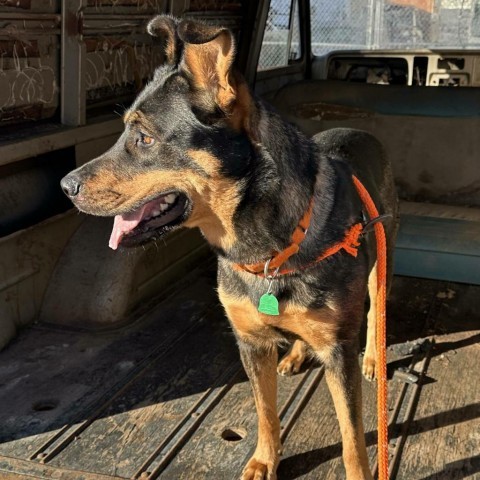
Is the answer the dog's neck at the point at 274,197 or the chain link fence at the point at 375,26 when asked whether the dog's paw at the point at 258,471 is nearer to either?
the dog's neck at the point at 274,197

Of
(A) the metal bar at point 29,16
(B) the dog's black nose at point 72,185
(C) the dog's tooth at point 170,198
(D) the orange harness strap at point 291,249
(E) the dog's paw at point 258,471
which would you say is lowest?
(E) the dog's paw at point 258,471

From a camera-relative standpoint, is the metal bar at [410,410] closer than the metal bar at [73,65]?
Yes

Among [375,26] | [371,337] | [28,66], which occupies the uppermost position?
[375,26]

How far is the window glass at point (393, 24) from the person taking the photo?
6.60 meters

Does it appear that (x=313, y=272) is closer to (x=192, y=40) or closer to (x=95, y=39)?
(x=192, y=40)

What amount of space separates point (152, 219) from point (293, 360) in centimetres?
138

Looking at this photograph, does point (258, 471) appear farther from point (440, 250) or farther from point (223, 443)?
point (440, 250)

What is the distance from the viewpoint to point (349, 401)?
2.73m

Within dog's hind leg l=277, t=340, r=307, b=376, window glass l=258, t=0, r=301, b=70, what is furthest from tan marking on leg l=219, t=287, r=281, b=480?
window glass l=258, t=0, r=301, b=70

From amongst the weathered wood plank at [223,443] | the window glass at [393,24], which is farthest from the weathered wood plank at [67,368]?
the window glass at [393,24]

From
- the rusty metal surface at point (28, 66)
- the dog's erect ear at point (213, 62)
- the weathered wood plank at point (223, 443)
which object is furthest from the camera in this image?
the rusty metal surface at point (28, 66)

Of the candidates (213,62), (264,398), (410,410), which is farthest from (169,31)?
(410,410)

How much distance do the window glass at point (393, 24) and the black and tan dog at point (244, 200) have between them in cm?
423

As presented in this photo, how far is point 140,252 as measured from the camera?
4.19 metres
